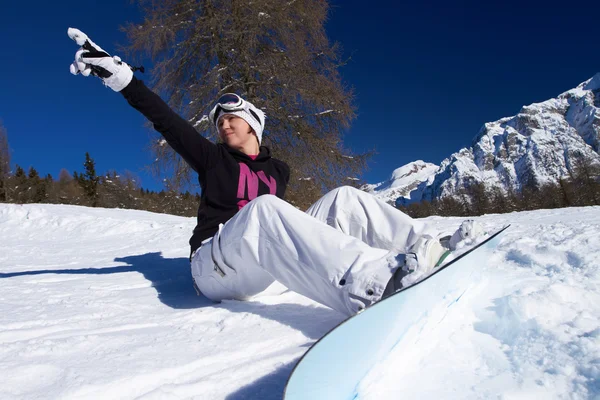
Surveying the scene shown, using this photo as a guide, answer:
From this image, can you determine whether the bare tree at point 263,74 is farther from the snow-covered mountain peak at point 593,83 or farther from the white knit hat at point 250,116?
the snow-covered mountain peak at point 593,83

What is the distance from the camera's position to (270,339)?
129cm

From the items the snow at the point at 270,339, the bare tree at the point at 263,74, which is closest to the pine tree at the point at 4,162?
the bare tree at the point at 263,74

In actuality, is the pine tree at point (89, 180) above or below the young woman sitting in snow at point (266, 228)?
above

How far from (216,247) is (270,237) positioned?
36 centimetres

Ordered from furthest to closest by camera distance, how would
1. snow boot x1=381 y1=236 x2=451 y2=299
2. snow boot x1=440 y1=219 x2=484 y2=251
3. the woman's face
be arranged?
1. the woman's face
2. snow boot x1=440 y1=219 x2=484 y2=251
3. snow boot x1=381 y1=236 x2=451 y2=299

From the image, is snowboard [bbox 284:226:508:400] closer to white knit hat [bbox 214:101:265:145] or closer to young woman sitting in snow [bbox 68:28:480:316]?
young woman sitting in snow [bbox 68:28:480:316]

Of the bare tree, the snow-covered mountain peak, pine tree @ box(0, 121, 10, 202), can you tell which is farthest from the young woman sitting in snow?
the snow-covered mountain peak

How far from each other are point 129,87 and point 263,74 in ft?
18.6

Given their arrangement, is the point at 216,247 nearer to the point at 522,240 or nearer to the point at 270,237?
the point at 270,237

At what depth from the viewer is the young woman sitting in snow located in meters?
1.21

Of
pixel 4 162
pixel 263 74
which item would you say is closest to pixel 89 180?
pixel 4 162

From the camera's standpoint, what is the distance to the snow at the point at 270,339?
98 cm

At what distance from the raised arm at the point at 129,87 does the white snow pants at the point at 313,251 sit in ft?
2.12

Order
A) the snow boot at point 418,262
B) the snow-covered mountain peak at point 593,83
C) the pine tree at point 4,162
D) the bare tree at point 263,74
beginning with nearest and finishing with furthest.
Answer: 1. the snow boot at point 418,262
2. the bare tree at point 263,74
3. the pine tree at point 4,162
4. the snow-covered mountain peak at point 593,83
